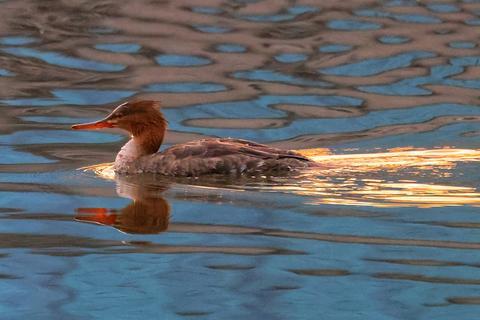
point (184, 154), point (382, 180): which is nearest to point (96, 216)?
point (184, 154)

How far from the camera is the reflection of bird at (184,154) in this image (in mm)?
11305

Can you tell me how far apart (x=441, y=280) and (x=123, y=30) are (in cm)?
964

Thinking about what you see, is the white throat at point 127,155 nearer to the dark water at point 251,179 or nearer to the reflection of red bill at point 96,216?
the dark water at point 251,179

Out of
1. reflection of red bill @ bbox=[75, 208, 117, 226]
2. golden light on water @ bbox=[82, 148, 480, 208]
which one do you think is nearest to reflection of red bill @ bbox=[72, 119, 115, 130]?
golden light on water @ bbox=[82, 148, 480, 208]

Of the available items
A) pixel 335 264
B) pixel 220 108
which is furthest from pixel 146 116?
pixel 335 264

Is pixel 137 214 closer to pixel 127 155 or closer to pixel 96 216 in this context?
pixel 96 216

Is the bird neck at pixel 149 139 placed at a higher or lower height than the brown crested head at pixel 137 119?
lower

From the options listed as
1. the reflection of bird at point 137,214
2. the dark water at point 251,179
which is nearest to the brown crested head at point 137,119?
the dark water at point 251,179

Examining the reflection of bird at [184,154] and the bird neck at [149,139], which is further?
the bird neck at [149,139]

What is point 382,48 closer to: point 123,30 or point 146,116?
point 123,30

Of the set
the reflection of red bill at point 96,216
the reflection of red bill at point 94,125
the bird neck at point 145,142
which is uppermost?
the reflection of red bill at point 94,125

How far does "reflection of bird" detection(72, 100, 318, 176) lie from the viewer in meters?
11.3

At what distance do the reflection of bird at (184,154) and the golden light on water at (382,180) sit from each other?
0.22 m

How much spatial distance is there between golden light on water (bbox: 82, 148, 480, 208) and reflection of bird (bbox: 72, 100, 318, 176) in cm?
22
